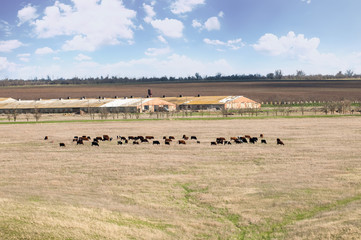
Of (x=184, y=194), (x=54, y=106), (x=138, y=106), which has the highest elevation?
(x=54, y=106)

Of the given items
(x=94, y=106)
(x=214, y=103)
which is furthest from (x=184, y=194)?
(x=94, y=106)

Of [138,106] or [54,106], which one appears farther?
[54,106]

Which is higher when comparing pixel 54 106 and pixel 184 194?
pixel 54 106

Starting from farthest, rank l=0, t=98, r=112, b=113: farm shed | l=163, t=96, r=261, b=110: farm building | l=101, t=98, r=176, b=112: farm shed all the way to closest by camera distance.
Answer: l=0, t=98, r=112, b=113: farm shed → l=163, t=96, r=261, b=110: farm building → l=101, t=98, r=176, b=112: farm shed

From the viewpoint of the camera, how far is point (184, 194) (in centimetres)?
2491

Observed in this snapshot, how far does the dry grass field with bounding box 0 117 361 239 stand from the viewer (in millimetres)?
18156

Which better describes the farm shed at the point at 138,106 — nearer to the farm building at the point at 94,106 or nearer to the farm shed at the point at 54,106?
the farm building at the point at 94,106

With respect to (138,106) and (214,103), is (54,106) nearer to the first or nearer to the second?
(138,106)

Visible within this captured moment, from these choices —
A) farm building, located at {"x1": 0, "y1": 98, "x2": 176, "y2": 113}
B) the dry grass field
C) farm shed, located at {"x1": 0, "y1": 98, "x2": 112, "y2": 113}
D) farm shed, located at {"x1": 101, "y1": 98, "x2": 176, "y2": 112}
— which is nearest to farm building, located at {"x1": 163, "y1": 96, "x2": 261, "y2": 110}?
farm building, located at {"x1": 0, "y1": 98, "x2": 176, "y2": 113}

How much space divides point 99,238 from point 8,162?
80.2 ft

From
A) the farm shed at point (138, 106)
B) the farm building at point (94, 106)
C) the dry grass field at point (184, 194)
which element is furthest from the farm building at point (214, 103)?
the dry grass field at point (184, 194)

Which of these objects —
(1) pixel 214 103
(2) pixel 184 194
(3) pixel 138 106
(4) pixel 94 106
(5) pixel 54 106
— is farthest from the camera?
(5) pixel 54 106

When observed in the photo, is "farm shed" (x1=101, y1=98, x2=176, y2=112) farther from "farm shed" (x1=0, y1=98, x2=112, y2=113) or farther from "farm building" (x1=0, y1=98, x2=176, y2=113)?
"farm shed" (x1=0, y1=98, x2=112, y2=113)

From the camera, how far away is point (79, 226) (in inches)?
705
